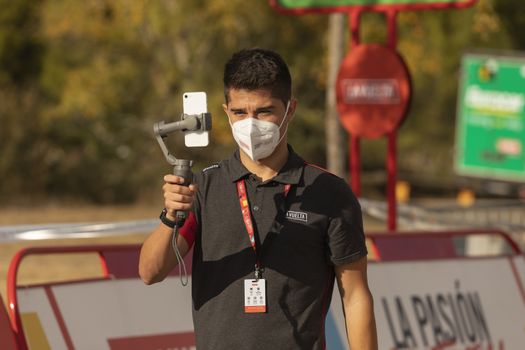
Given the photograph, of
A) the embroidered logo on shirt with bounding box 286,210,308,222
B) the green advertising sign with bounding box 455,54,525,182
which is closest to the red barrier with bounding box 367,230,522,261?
the embroidered logo on shirt with bounding box 286,210,308,222

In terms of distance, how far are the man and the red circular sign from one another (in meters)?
7.21

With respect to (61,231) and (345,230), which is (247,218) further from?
(61,231)

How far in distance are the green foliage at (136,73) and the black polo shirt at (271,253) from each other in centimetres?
2380

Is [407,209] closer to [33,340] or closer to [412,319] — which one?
[412,319]

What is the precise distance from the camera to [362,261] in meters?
4.51

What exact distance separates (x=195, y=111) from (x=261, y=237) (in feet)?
1.61

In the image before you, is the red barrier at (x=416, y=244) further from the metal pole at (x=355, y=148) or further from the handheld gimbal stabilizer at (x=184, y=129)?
the handheld gimbal stabilizer at (x=184, y=129)

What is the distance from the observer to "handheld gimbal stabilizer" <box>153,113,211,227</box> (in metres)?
4.03

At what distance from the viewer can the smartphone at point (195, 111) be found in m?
4.13

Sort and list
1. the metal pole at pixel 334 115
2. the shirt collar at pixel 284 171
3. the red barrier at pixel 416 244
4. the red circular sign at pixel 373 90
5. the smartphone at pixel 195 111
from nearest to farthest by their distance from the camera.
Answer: the smartphone at pixel 195 111 → the shirt collar at pixel 284 171 → the red barrier at pixel 416 244 → the red circular sign at pixel 373 90 → the metal pole at pixel 334 115

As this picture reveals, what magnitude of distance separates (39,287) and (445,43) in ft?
82.1

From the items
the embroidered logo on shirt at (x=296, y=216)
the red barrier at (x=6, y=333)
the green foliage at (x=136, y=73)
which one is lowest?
the green foliage at (x=136, y=73)

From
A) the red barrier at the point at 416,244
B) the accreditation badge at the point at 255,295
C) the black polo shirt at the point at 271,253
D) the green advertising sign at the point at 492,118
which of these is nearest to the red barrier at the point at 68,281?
the red barrier at the point at 416,244

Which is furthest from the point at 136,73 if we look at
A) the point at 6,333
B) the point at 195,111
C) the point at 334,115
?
the point at 195,111
